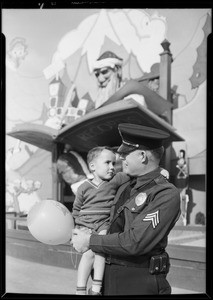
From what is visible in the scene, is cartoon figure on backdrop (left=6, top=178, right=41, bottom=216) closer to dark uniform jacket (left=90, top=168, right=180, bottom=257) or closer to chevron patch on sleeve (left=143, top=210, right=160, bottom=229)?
dark uniform jacket (left=90, top=168, right=180, bottom=257)

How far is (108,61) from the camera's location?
348 cm

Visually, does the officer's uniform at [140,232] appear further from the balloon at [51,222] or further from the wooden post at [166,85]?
the wooden post at [166,85]

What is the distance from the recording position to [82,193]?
2213mm

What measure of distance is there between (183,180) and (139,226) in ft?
7.45

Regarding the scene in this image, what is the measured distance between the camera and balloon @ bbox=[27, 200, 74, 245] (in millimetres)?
2078

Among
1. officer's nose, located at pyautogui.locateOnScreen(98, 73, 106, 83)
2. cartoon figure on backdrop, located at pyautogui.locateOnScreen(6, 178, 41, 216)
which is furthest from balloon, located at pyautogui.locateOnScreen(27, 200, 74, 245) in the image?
officer's nose, located at pyautogui.locateOnScreen(98, 73, 106, 83)

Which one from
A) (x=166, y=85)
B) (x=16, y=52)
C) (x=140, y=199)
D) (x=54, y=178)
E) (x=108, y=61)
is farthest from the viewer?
(x=166, y=85)

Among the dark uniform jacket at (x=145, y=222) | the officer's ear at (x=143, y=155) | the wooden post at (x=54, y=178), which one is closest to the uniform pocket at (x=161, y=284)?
the dark uniform jacket at (x=145, y=222)

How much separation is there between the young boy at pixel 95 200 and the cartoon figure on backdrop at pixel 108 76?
4.94 feet

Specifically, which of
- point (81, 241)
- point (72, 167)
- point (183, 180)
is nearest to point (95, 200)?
point (81, 241)

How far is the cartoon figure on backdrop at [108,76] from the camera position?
3.46 meters

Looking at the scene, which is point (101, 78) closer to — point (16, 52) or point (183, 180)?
point (16, 52)
